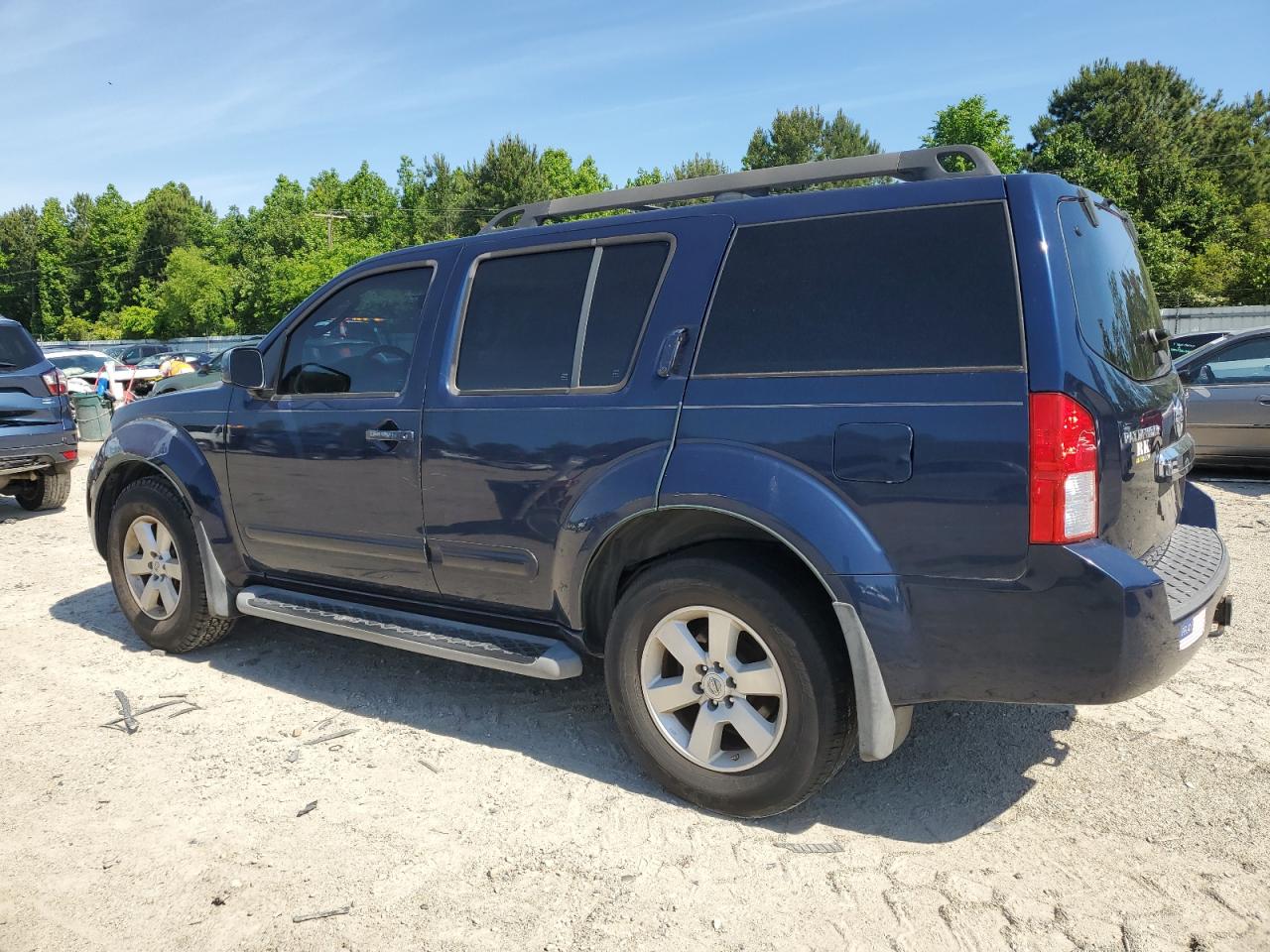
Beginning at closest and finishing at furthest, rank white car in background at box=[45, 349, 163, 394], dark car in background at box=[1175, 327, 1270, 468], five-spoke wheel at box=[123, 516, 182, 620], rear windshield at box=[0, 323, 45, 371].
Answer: five-spoke wheel at box=[123, 516, 182, 620], dark car in background at box=[1175, 327, 1270, 468], rear windshield at box=[0, 323, 45, 371], white car in background at box=[45, 349, 163, 394]

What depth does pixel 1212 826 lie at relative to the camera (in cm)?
304

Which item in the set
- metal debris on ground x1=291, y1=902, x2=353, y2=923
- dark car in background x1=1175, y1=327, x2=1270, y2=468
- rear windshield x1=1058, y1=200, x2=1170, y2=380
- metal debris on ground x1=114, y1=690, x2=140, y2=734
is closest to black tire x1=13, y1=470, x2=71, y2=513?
metal debris on ground x1=114, y1=690, x2=140, y2=734

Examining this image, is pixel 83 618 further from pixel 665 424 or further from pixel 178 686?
pixel 665 424

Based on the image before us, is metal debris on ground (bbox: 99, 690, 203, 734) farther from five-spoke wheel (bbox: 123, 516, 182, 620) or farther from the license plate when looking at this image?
the license plate

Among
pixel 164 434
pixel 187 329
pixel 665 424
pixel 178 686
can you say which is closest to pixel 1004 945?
pixel 665 424

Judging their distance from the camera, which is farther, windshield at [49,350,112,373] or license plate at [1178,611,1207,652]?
windshield at [49,350,112,373]

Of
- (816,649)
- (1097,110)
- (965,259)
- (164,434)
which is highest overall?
(1097,110)

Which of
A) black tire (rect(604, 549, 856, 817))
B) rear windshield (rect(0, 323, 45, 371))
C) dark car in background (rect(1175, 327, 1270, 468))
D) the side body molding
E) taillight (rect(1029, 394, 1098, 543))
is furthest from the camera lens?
rear windshield (rect(0, 323, 45, 371))

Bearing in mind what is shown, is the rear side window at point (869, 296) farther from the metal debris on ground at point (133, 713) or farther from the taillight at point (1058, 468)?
the metal debris on ground at point (133, 713)

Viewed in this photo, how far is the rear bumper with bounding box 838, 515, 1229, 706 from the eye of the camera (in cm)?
258

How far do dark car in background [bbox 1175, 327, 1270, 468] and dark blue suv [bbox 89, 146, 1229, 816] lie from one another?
243 inches

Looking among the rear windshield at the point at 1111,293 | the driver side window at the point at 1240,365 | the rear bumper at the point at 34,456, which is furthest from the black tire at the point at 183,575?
the driver side window at the point at 1240,365

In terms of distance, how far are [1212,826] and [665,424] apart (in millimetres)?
2135

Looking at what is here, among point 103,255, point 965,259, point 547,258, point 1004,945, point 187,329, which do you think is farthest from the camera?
point 103,255
